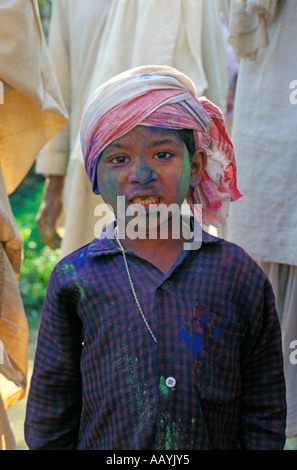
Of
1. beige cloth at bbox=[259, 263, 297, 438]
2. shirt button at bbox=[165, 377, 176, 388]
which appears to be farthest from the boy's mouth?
beige cloth at bbox=[259, 263, 297, 438]

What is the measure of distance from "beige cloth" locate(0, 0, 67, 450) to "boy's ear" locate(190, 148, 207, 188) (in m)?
0.82

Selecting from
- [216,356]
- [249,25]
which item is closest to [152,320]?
[216,356]

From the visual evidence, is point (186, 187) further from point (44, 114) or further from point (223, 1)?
point (223, 1)

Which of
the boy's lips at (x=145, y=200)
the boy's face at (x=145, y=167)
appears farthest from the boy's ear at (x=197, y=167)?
the boy's lips at (x=145, y=200)

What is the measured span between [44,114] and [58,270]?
3.41 ft

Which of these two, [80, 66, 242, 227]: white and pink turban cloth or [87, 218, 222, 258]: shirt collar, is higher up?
[80, 66, 242, 227]: white and pink turban cloth

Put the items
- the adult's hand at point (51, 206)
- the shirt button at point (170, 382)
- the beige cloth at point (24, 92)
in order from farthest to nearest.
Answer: the adult's hand at point (51, 206) < the beige cloth at point (24, 92) < the shirt button at point (170, 382)

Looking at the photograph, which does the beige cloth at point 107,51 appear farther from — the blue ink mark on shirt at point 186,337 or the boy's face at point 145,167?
the blue ink mark on shirt at point 186,337

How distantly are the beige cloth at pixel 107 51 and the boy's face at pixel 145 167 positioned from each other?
5.60 feet

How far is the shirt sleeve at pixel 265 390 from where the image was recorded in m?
2.10

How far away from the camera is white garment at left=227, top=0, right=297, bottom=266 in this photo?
283 centimetres

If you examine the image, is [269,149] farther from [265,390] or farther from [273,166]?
[265,390]

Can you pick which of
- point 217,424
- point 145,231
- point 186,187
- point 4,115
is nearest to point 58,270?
point 145,231

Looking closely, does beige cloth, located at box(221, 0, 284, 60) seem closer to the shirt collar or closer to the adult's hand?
the shirt collar
